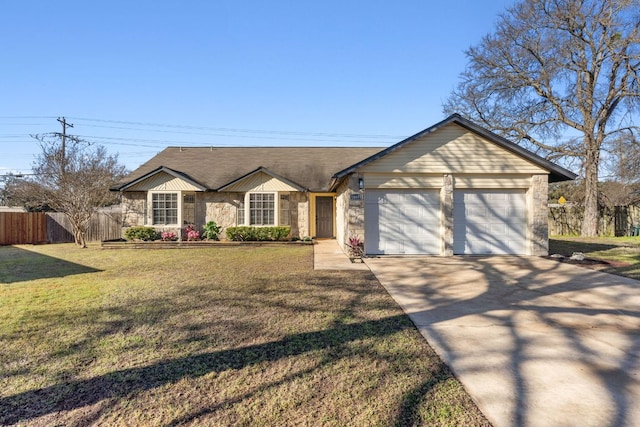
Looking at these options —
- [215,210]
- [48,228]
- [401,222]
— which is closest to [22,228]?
[48,228]

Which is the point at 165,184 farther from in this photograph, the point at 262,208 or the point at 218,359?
the point at 218,359

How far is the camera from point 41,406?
2771mm

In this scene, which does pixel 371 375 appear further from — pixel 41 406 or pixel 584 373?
pixel 41 406

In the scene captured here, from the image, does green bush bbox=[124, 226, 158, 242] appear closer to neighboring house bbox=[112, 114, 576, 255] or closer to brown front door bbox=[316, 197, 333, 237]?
brown front door bbox=[316, 197, 333, 237]

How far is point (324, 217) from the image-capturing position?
739 inches

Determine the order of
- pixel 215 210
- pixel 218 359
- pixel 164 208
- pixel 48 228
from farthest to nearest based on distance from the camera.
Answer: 1. pixel 48 228
2. pixel 215 210
3. pixel 164 208
4. pixel 218 359

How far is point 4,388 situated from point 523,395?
4.41 metres

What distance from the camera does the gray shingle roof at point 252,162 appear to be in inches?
705

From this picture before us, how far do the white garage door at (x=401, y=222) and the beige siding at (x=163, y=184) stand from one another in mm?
8930

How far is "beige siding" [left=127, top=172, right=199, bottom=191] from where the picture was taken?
1620cm

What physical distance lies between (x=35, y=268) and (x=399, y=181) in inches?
417

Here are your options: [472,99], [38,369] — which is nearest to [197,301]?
[38,369]

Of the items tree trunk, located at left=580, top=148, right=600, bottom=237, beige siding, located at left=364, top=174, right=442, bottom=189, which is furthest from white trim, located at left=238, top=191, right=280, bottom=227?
tree trunk, located at left=580, top=148, right=600, bottom=237

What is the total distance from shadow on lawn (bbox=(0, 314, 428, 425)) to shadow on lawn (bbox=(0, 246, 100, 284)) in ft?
20.9
